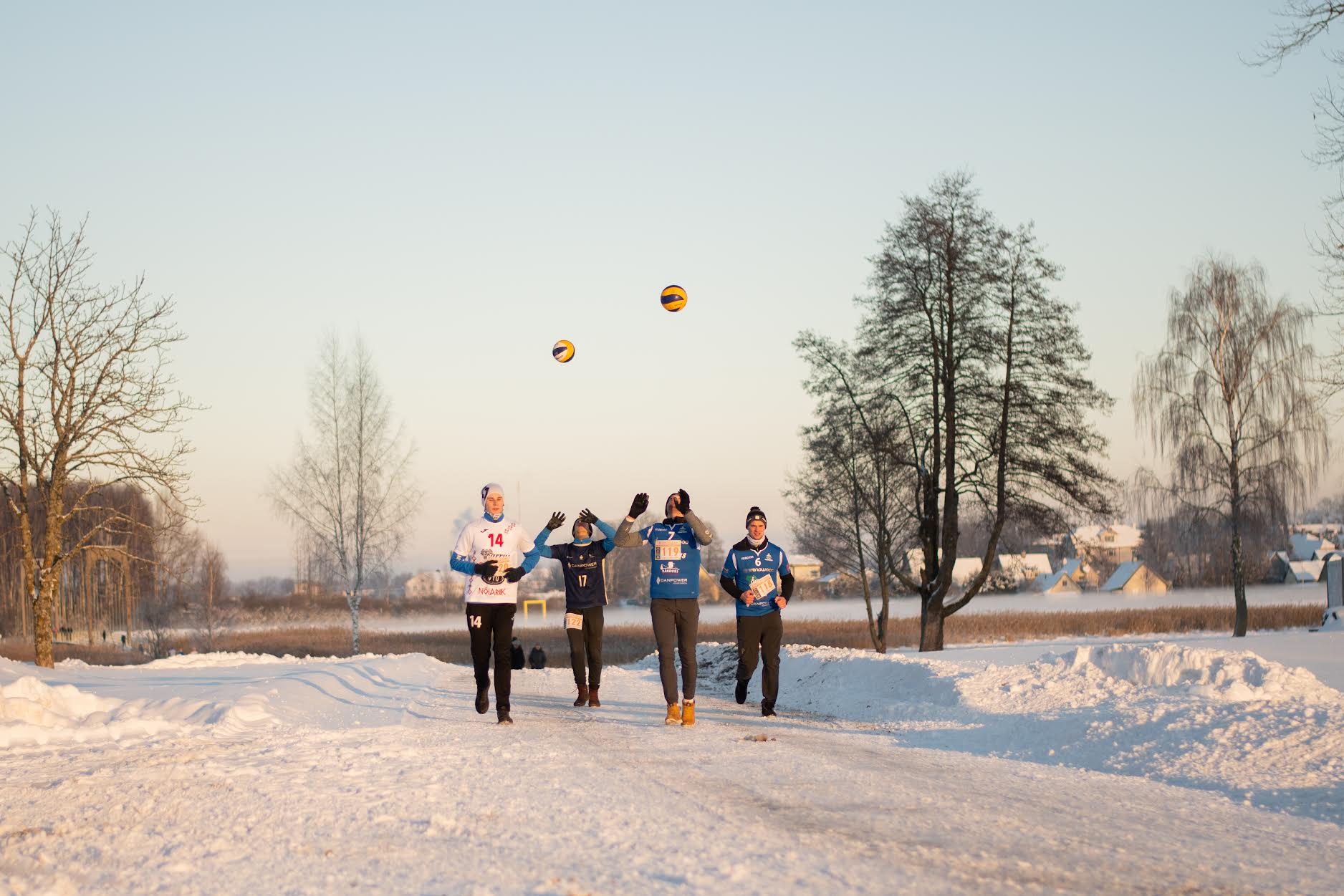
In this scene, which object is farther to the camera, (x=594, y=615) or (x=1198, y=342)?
(x=1198, y=342)

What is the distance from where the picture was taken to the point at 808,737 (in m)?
9.95

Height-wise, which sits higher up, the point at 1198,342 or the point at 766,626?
the point at 1198,342

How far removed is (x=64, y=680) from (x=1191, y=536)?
29564 mm

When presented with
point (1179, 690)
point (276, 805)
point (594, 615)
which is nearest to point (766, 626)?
point (594, 615)

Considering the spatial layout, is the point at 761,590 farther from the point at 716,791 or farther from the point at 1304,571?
the point at 1304,571

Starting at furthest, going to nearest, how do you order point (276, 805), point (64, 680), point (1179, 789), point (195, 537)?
1. point (195, 537)
2. point (64, 680)
3. point (1179, 789)
4. point (276, 805)

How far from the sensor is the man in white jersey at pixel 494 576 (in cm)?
1106

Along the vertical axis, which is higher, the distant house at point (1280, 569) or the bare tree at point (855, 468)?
the bare tree at point (855, 468)

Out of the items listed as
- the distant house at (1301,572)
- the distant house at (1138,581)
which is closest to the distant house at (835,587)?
the distant house at (1138,581)

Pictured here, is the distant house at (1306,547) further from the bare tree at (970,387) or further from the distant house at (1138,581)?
the bare tree at (970,387)

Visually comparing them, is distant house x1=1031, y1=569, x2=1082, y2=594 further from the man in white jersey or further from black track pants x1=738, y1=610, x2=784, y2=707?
the man in white jersey

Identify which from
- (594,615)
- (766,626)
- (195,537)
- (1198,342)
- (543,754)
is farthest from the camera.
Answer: (195,537)

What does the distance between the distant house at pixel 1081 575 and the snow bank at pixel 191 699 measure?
114 metres

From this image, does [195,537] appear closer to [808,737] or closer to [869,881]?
[808,737]
